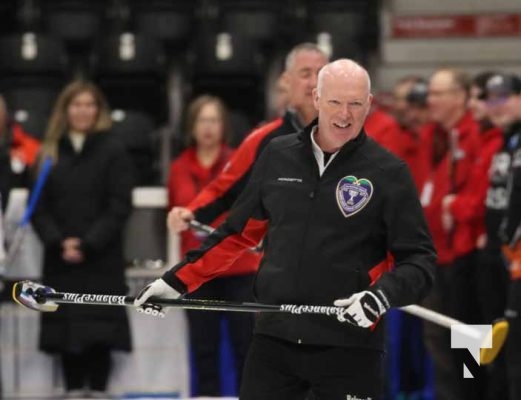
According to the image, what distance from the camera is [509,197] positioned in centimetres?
655

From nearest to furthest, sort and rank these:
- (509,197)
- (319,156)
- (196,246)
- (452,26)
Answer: (319,156), (509,197), (196,246), (452,26)

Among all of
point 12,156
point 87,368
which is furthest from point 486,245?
point 12,156

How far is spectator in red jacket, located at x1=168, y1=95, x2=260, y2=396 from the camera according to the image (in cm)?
731

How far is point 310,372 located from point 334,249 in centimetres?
40

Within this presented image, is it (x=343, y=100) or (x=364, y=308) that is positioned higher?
(x=343, y=100)

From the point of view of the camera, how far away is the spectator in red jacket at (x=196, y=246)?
731 cm

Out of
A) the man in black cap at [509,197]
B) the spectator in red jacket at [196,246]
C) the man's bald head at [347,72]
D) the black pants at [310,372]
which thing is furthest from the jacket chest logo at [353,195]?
the spectator in red jacket at [196,246]

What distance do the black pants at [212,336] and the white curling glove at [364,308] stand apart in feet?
10.5

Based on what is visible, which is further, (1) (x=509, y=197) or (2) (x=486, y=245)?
(2) (x=486, y=245)

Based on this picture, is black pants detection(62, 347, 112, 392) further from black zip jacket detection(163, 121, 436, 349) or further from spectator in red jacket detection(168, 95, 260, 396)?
black zip jacket detection(163, 121, 436, 349)

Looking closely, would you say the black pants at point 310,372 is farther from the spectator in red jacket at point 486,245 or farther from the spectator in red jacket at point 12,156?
the spectator in red jacket at point 12,156

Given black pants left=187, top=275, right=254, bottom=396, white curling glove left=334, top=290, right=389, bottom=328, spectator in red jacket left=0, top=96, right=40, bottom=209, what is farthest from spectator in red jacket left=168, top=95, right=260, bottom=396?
white curling glove left=334, top=290, right=389, bottom=328

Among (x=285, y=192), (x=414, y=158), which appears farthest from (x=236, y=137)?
(x=285, y=192)

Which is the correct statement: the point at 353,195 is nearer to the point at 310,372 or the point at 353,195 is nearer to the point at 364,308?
the point at 364,308
